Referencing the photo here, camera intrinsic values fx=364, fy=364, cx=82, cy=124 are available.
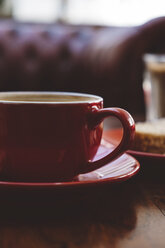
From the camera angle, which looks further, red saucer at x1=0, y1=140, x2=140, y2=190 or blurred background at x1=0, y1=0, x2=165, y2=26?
blurred background at x1=0, y1=0, x2=165, y2=26

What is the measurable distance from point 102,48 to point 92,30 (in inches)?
12.5

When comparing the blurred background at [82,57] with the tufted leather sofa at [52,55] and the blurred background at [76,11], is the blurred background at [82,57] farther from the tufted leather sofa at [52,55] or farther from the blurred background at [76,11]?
the blurred background at [76,11]

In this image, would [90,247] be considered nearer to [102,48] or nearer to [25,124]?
[25,124]

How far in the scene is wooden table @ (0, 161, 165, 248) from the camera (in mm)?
253

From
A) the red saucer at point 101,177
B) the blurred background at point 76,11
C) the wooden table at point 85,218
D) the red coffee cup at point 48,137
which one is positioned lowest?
the wooden table at point 85,218

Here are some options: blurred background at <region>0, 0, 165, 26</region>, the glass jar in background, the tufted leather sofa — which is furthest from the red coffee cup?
blurred background at <region>0, 0, 165, 26</region>

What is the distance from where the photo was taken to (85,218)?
11.7 inches

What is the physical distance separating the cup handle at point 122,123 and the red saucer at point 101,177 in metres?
0.01

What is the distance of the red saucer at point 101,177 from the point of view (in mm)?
304

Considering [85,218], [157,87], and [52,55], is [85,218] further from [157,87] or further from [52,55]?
[52,55]

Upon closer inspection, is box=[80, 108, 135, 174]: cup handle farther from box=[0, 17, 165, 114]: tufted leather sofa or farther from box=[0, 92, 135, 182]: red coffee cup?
box=[0, 17, 165, 114]: tufted leather sofa

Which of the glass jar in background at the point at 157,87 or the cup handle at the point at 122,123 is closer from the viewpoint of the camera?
the cup handle at the point at 122,123

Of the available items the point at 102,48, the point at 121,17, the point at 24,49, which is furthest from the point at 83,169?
the point at 121,17

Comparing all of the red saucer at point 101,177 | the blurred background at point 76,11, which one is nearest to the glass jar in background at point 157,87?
→ the red saucer at point 101,177
